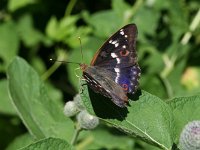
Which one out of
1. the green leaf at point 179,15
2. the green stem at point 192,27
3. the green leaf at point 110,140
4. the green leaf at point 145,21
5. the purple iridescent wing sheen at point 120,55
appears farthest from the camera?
the green leaf at point 145,21

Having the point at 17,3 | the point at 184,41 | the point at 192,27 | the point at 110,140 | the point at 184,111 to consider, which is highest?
the point at 17,3

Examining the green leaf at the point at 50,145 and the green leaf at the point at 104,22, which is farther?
the green leaf at the point at 104,22

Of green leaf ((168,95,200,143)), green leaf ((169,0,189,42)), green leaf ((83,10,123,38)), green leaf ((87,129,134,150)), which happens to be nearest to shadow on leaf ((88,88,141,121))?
green leaf ((168,95,200,143))

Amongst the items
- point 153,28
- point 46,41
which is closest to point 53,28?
point 46,41

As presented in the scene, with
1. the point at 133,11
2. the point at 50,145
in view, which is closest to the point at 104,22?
the point at 133,11

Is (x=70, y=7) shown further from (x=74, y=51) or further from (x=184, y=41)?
(x=184, y=41)

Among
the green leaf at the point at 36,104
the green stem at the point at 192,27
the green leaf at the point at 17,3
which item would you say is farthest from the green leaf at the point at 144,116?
the green leaf at the point at 17,3

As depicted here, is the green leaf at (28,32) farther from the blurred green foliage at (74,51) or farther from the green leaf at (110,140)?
the green leaf at (110,140)
